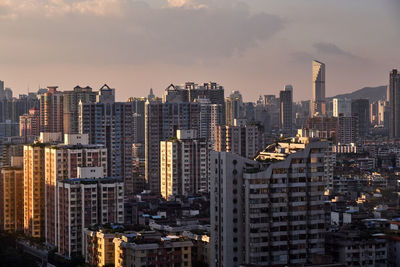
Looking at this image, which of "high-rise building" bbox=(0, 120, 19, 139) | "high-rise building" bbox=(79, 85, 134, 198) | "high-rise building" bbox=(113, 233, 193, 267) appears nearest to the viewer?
"high-rise building" bbox=(113, 233, 193, 267)

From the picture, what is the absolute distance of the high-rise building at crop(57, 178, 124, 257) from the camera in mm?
27500

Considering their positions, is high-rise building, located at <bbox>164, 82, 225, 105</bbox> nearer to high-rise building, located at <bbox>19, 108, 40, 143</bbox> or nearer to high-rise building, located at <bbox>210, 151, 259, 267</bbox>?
high-rise building, located at <bbox>19, 108, 40, 143</bbox>

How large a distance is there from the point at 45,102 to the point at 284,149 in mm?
48934

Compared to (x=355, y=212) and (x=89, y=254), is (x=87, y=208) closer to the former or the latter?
(x=89, y=254)

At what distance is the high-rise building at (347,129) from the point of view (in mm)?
74750

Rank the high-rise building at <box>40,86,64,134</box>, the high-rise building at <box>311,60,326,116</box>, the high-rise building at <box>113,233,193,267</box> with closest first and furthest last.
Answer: the high-rise building at <box>113,233,193,267</box>, the high-rise building at <box>40,86,64,134</box>, the high-rise building at <box>311,60,326,116</box>

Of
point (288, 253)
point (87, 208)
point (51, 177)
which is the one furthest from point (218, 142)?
point (288, 253)

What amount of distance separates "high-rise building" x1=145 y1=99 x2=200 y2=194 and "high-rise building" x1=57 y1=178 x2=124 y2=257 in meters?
18.5

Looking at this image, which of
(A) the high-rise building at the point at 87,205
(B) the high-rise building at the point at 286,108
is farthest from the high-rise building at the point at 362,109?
(A) the high-rise building at the point at 87,205

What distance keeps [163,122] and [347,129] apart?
31163 mm

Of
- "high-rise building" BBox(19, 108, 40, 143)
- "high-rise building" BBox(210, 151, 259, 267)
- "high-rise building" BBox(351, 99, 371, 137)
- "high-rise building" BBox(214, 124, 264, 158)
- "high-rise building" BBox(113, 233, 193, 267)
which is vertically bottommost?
"high-rise building" BBox(113, 233, 193, 267)

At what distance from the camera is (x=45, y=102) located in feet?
227

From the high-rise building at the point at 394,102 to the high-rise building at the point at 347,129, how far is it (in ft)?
36.8

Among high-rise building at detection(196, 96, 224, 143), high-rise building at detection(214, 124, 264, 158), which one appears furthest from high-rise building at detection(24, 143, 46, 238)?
high-rise building at detection(196, 96, 224, 143)
